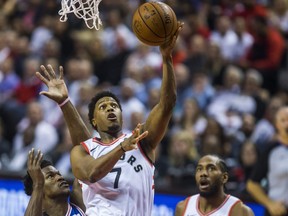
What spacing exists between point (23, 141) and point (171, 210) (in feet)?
10.3

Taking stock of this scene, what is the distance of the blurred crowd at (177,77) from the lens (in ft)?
35.0

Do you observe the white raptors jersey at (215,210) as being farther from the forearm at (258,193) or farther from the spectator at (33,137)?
the spectator at (33,137)

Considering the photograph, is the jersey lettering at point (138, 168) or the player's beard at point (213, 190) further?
the player's beard at point (213, 190)

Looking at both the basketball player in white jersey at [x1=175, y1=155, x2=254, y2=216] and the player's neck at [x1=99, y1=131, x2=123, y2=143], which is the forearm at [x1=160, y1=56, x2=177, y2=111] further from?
the basketball player in white jersey at [x1=175, y1=155, x2=254, y2=216]

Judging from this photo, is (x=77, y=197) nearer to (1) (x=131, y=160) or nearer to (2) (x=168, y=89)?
(1) (x=131, y=160)

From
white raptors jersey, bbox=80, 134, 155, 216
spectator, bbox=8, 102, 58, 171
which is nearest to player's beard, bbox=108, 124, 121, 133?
white raptors jersey, bbox=80, 134, 155, 216

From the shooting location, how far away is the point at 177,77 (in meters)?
12.3

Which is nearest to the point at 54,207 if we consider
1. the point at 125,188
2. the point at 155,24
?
the point at 125,188

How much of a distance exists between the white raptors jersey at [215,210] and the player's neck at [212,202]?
0.03 m

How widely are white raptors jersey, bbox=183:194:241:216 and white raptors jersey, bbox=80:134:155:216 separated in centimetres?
99

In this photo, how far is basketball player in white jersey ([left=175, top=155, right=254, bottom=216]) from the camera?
7238 millimetres

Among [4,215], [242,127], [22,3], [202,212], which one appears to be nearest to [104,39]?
[22,3]

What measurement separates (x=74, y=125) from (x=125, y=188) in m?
0.99

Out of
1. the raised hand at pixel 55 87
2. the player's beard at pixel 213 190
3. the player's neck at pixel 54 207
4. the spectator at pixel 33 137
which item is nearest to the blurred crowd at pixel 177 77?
the spectator at pixel 33 137
